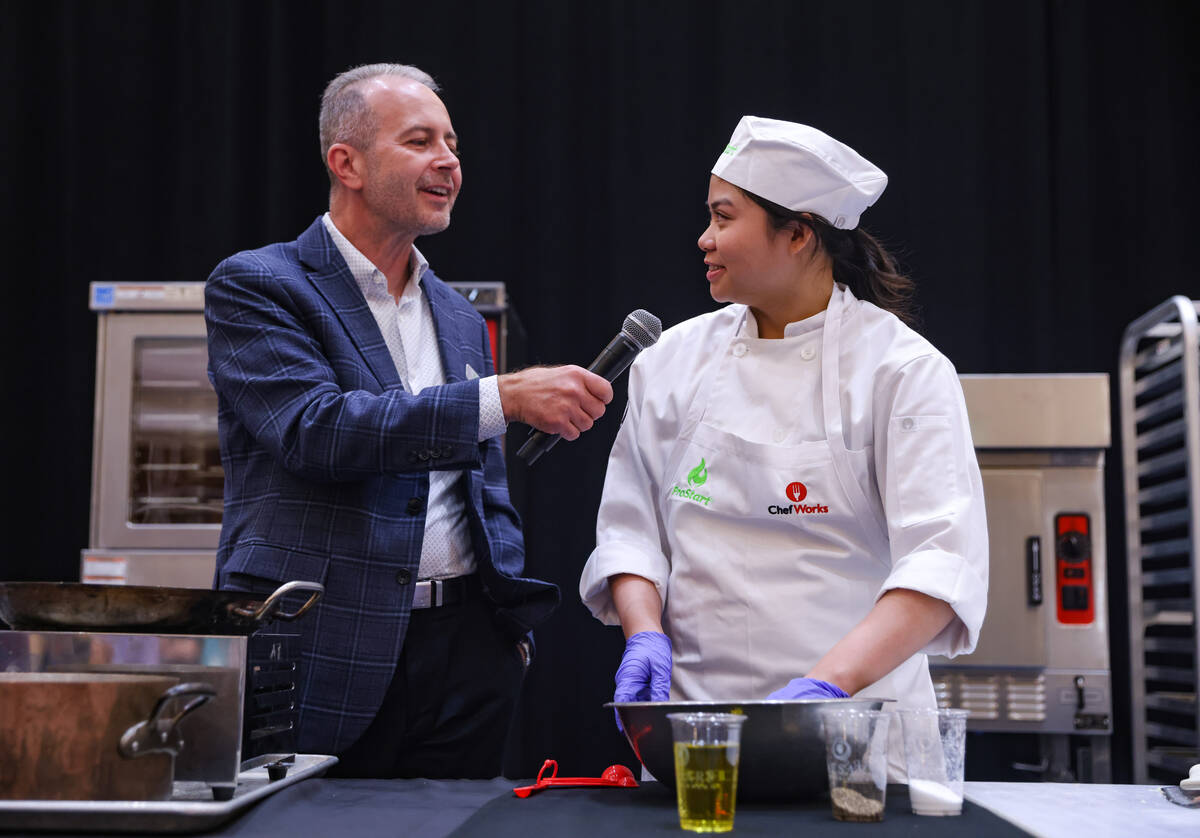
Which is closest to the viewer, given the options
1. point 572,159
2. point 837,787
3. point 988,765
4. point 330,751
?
point 837,787

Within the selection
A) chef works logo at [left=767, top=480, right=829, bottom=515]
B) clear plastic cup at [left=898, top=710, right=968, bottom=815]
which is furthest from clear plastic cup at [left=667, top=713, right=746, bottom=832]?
chef works logo at [left=767, top=480, right=829, bottom=515]

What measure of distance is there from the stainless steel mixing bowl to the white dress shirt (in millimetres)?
743

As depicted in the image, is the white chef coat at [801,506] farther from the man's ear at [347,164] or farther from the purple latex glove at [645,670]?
the man's ear at [347,164]

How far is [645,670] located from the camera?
149cm

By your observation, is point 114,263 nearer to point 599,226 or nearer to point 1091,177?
point 599,226

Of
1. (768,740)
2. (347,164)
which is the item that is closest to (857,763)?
(768,740)

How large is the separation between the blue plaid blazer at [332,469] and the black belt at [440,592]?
0.04 metres

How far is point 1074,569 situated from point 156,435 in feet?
8.59

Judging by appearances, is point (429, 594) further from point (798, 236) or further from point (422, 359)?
point (798, 236)

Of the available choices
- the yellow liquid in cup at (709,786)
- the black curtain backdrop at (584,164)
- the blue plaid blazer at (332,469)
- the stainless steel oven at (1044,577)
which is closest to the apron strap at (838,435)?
the blue plaid blazer at (332,469)

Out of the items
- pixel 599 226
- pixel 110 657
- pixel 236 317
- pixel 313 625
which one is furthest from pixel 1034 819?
pixel 599 226

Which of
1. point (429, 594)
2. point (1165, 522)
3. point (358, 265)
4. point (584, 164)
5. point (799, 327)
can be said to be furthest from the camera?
point (584, 164)

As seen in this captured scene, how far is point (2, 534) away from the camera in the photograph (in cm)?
386

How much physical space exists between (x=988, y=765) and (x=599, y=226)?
2.09 meters
